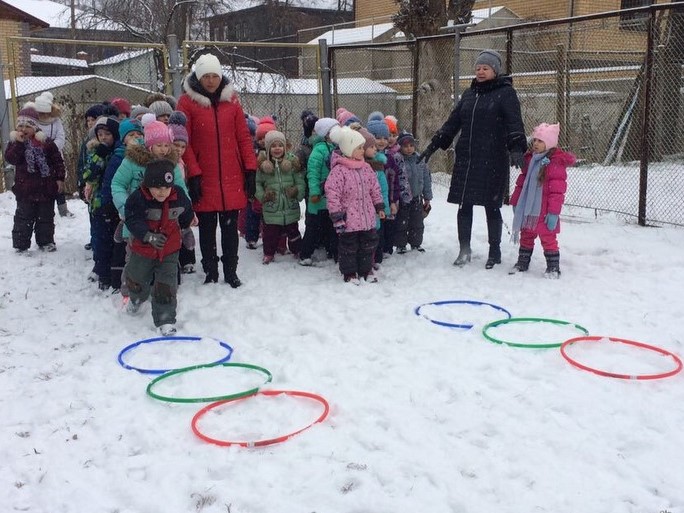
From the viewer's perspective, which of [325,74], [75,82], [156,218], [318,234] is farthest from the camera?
[75,82]

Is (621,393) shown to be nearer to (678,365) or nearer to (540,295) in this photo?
(678,365)

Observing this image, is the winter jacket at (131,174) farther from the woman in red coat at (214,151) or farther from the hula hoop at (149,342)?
the hula hoop at (149,342)

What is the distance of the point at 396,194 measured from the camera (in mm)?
6973

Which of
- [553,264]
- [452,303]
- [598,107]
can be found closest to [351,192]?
[452,303]

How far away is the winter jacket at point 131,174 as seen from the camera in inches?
210

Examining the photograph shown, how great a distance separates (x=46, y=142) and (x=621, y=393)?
21.7 ft

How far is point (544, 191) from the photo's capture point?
6.33 m

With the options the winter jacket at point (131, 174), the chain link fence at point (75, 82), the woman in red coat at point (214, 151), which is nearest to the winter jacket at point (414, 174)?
the woman in red coat at point (214, 151)

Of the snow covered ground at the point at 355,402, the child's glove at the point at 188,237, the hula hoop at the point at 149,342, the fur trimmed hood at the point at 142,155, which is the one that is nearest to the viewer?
the snow covered ground at the point at 355,402

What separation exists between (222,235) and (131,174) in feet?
3.66

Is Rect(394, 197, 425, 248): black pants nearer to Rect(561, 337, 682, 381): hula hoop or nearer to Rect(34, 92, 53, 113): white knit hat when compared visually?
Rect(561, 337, 682, 381): hula hoop

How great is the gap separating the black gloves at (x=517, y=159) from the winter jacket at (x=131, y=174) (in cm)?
307

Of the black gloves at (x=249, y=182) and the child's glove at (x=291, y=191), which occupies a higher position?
the black gloves at (x=249, y=182)

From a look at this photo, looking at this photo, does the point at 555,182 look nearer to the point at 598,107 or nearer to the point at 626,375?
the point at 626,375
